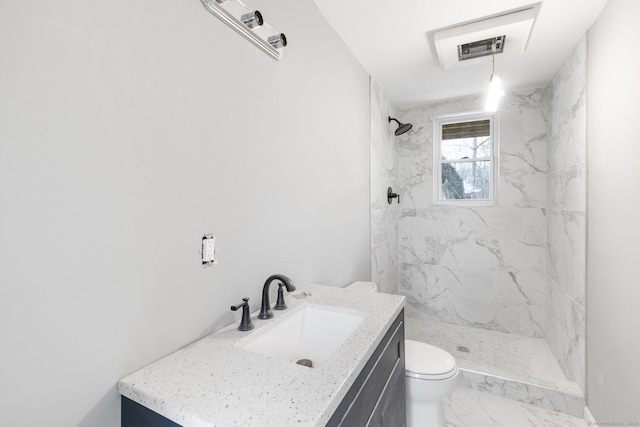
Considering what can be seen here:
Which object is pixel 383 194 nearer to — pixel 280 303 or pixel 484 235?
pixel 484 235

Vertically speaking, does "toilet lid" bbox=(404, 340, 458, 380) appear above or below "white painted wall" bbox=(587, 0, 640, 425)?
below

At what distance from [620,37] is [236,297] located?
7.63ft

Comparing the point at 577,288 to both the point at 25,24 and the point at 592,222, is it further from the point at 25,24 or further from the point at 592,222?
the point at 25,24

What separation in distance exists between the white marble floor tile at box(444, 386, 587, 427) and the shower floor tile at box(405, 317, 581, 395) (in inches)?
6.8

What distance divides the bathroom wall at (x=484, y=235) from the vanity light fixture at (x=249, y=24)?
98.4 inches

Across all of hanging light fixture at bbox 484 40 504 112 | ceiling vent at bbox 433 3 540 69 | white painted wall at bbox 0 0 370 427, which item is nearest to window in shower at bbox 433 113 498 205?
ceiling vent at bbox 433 3 540 69

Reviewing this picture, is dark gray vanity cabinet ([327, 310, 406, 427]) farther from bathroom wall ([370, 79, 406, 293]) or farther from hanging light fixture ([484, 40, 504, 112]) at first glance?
hanging light fixture ([484, 40, 504, 112])

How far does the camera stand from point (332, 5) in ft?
5.75

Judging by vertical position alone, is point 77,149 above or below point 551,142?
below

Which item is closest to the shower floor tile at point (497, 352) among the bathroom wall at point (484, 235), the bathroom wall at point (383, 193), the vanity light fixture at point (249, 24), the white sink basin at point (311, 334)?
the bathroom wall at point (484, 235)

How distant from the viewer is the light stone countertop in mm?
633

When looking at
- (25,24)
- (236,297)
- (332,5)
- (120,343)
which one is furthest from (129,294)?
(332,5)

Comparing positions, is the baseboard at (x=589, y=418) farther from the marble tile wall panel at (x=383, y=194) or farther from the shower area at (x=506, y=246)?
the marble tile wall panel at (x=383, y=194)

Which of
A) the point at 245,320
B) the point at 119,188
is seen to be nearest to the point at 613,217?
the point at 245,320
